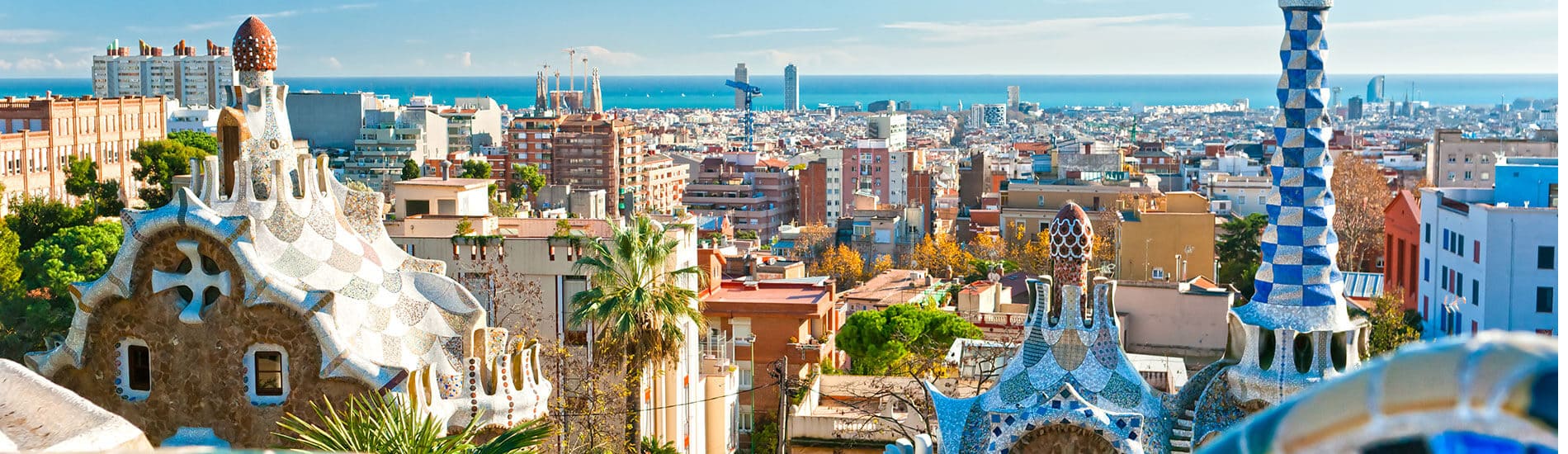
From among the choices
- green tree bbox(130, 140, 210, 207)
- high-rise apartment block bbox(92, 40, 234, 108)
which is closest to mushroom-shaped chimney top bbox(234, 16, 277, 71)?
green tree bbox(130, 140, 210, 207)

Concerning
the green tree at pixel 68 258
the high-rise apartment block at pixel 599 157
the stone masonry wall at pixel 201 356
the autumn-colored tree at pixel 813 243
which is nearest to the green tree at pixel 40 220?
the green tree at pixel 68 258

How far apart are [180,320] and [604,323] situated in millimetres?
3771

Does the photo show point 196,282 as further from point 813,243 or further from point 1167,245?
point 813,243

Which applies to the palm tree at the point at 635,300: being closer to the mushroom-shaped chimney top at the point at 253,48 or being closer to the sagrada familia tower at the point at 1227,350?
the mushroom-shaped chimney top at the point at 253,48

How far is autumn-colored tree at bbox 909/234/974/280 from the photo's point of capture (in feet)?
131

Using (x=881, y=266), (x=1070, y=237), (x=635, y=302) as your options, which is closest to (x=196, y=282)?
(x=635, y=302)

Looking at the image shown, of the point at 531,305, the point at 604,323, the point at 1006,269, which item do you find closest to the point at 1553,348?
the point at 604,323

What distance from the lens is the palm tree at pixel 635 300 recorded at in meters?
13.3

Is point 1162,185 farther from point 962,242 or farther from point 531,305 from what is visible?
point 531,305

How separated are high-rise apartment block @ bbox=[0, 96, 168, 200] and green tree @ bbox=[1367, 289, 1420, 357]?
1054 inches

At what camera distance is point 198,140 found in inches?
1447

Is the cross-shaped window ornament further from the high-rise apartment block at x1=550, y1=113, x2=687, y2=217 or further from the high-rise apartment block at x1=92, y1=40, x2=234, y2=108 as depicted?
the high-rise apartment block at x1=92, y1=40, x2=234, y2=108

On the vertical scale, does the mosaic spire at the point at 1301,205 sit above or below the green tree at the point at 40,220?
above

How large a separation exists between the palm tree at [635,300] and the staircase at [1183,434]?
565cm
